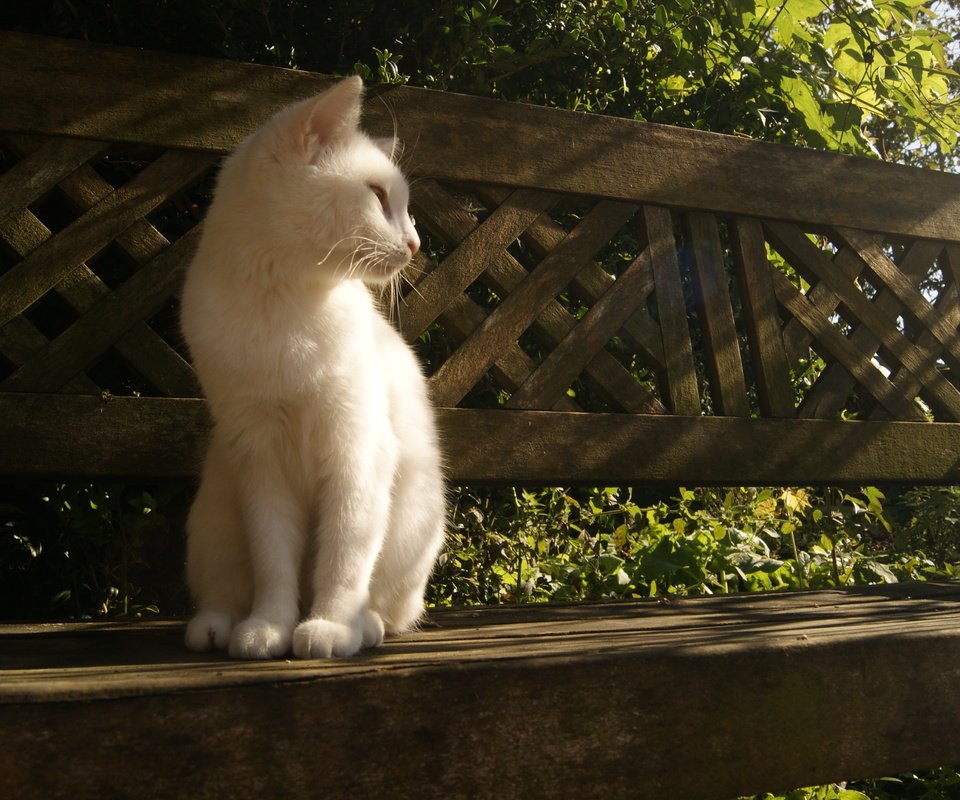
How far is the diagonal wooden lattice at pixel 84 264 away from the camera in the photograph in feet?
6.62

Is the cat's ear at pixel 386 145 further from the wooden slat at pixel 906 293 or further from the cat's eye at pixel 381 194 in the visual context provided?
the wooden slat at pixel 906 293

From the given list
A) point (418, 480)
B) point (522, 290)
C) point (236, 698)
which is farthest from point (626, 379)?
point (236, 698)

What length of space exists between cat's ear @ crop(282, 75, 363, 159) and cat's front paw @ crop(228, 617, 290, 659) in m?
0.86

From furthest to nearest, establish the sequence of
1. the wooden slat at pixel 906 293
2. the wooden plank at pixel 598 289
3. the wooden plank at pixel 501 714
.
Answer: the wooden slat at pixel 906 293, the wooden plank at pixel 598 289, the wooden plank at pixel 501 714

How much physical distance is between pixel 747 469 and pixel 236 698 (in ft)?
5.63

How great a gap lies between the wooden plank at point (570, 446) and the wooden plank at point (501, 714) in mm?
602

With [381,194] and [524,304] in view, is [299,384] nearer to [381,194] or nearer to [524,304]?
[381,194]

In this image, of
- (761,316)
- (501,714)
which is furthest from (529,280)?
(501,714)

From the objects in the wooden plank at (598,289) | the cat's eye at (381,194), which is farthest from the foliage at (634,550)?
the cat's eye at (381,194)

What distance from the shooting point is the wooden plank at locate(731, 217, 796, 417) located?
253 cm

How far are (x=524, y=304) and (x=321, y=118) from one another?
79cm

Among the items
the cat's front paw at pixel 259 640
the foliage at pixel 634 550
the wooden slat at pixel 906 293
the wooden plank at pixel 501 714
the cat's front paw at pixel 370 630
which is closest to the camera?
the wooden plank at pixel 501 714

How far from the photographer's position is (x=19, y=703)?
3.05 ft

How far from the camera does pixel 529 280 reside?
238cm
